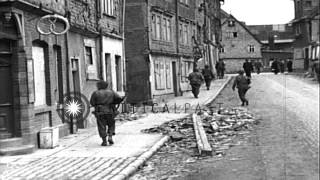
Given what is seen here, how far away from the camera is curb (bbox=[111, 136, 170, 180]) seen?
898 cm

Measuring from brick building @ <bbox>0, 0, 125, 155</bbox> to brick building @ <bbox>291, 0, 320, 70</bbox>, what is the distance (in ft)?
34.1

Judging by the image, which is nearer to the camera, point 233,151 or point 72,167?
point 72,167

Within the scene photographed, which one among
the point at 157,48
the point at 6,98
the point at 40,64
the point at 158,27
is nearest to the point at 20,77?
the point at 6,98

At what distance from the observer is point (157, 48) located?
31891 mm

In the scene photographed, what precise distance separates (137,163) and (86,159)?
1.46 m

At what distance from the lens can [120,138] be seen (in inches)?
598

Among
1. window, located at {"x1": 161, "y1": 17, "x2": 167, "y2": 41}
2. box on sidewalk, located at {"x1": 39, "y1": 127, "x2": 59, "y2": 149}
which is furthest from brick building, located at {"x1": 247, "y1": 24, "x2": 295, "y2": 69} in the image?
window, located at {"x1": 161, "y1": 17, "x2": 167, "y2": 41}

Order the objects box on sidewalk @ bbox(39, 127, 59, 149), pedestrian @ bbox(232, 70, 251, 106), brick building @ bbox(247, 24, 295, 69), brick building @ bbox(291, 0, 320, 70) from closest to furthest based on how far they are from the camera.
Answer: brick building @ bbox(291, 0, 320, 70), brick building @ bbox(247, 24, 295, 69), box on sidewalk @ bbox(39, 127, 59, 149), pedestrian @ bbox(232, 70, 251, 106)

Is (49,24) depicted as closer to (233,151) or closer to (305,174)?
(233,151)

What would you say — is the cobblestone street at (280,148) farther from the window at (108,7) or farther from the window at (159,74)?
the window at (159,74)

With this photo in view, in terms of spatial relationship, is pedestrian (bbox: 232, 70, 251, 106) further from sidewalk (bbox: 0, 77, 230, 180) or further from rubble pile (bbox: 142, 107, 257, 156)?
sidewalk (bbox: 0, 77, 230, 180)

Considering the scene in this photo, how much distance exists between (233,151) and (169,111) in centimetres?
1381

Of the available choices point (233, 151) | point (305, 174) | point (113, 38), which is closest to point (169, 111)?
point (113, 38)

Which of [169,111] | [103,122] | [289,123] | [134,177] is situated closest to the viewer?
[289,123]
